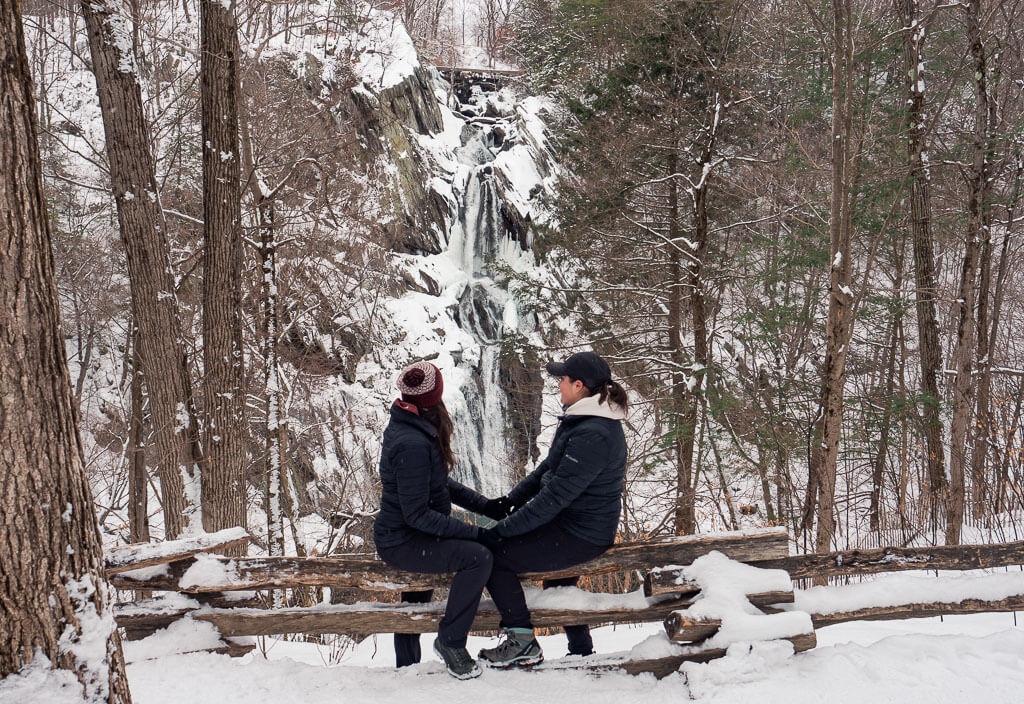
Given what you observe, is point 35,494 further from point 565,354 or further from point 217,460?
point 565,354

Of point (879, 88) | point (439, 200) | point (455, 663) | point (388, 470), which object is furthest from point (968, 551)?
point (439, 200)

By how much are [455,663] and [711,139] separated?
→ 7.49m

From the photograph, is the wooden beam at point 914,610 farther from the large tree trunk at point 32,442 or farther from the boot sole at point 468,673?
the large tree trunk at point 32,442

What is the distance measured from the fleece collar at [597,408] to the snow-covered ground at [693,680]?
1.27 metres

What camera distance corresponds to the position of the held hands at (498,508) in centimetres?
374

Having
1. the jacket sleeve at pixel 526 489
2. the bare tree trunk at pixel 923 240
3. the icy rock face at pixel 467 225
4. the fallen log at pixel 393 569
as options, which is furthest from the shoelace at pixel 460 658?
the icy rock face at pixel 467 225

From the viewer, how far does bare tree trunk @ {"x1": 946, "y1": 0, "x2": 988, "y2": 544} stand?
27.0ft

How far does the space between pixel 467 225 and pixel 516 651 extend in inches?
745

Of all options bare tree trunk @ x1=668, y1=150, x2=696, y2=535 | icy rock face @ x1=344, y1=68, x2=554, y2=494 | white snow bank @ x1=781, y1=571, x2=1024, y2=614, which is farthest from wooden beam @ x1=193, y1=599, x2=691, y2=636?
icy rock face @ x1=344, y1=68, x2=554, y2=494

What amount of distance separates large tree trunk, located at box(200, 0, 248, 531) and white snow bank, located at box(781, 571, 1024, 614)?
496cm

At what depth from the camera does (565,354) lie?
36.0 feet

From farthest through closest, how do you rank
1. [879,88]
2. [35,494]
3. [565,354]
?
1. [565,354]
2. [879,88]
3. [35,494]

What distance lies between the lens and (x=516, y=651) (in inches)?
130

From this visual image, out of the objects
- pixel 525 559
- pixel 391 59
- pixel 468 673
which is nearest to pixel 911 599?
pixel 525 559
